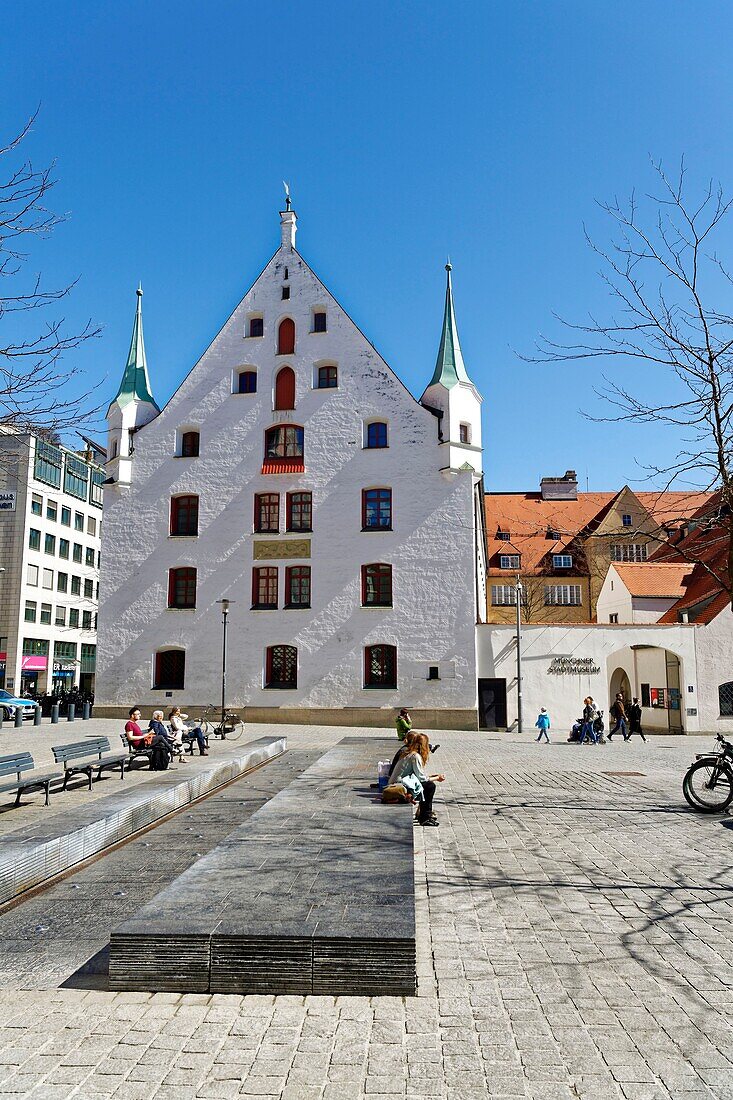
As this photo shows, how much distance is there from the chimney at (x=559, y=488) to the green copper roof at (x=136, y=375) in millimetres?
37495

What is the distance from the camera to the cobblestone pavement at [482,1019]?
426 centimetres

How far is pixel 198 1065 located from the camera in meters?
4.42

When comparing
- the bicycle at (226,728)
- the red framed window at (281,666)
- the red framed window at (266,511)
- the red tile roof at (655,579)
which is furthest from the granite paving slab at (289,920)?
the red tile roof at (655,579)

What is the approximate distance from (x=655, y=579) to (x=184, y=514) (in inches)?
1019

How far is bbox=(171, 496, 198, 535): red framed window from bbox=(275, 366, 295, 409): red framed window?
215 inches

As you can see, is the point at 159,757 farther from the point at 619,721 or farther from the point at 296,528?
the point at 619,721

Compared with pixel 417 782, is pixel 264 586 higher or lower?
higher

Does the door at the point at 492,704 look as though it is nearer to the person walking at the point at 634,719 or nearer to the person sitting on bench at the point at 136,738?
the person walking at the point at 634,719

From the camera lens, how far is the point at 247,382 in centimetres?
3703

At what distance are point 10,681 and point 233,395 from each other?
2816cm

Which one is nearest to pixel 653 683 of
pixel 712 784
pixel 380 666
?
pixel 380 666

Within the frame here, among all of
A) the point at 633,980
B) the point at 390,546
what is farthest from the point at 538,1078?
the point at 390,546

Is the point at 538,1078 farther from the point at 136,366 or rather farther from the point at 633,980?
the point at 136,366

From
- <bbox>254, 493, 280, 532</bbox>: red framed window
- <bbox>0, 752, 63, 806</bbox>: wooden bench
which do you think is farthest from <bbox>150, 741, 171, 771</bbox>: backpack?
<bbox>254, 493, 280, 532</bbox>: red framed window
